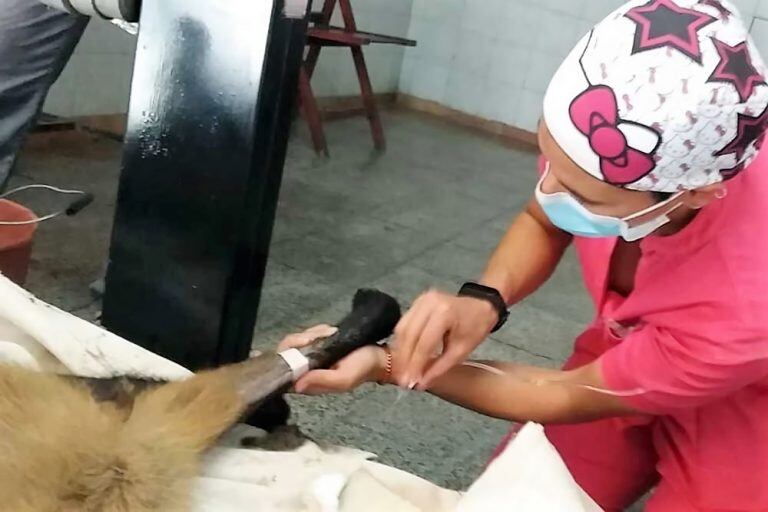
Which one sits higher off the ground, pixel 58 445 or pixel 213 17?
pixel 213 17

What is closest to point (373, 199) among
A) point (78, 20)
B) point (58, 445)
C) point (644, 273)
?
point (78, 20)

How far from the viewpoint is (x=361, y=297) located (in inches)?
37.1

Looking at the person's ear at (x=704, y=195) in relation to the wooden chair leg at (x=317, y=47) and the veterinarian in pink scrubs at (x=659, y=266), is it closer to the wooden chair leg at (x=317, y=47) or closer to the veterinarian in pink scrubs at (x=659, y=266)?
the veterinarian in pink scrubs at (x=659, y=266)

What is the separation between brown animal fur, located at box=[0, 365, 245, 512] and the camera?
62cm

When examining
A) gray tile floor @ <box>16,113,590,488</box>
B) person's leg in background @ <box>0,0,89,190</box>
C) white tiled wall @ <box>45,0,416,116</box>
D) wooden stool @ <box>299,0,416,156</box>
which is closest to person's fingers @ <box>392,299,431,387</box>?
gray tile floor @ <box>16,113,590,488</box>

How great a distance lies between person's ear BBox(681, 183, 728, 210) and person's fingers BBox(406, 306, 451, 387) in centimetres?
27

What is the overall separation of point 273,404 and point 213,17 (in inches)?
15.8

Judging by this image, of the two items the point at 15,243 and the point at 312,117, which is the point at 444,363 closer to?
the point at 15,243

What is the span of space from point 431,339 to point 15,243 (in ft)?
2.48

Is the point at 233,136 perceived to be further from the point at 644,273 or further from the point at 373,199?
the point at 373,199

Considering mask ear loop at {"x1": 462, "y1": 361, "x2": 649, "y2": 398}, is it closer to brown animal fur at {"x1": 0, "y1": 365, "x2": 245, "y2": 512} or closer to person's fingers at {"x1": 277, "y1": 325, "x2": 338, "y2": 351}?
person's fingers at {"x1": 277, "y1": 325, "x2": 338, "y2": 351}

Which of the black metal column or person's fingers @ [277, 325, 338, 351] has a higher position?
the black metal column

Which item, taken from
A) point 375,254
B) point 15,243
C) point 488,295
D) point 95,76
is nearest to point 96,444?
point 488,295

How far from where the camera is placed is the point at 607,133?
829 millimetres
